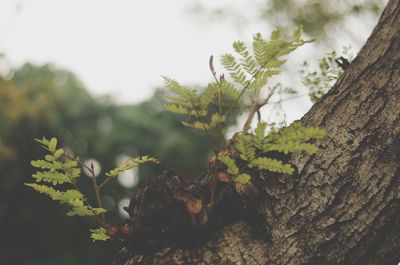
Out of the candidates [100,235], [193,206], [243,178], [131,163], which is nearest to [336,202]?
[243,178]

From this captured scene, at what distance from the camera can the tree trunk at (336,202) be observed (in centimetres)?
161

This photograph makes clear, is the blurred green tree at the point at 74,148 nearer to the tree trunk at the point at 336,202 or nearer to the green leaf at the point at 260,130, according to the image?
the tree trunk at the point at 336,202

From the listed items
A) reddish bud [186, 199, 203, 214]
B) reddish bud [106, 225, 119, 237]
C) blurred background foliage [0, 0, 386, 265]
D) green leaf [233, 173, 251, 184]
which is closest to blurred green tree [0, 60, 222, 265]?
blurred background foliage [0, 0, 386, 265]

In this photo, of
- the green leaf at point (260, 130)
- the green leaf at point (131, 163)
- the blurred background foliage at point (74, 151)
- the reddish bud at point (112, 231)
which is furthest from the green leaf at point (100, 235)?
the blurred background foliage at point (74, 151)

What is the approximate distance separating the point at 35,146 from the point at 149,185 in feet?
53.7

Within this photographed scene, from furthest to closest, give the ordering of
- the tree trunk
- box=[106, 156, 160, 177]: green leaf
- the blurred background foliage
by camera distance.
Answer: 1. the blurred background foliage
2. box=[106, 156, 160, 177]: green leaf
3. the tree trunk

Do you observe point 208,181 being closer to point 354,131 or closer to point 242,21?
point 354,131

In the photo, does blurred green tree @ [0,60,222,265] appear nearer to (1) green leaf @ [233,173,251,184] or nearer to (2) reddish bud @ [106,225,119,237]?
(2) reddish bud @ [106,225,119,237]

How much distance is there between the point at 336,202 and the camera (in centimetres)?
A: 164

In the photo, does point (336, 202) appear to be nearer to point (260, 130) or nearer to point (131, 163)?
point (260, 130)

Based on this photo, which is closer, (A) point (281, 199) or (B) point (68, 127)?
(A) point (281, 199)

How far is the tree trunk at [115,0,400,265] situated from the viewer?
63.2 inches

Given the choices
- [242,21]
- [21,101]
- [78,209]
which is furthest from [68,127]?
[78,209]

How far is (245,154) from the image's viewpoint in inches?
61.6
